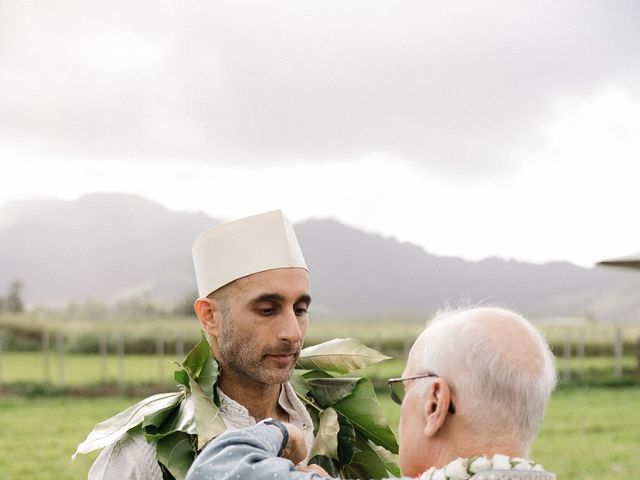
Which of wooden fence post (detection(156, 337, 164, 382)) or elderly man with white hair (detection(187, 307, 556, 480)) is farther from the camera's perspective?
wooden fence post (detection(156, 337, 164, 382))

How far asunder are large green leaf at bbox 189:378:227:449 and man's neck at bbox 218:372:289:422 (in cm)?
8

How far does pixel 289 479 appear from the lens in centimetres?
198

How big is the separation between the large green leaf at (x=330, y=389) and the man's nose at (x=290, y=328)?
50 centimetres

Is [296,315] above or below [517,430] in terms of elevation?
above

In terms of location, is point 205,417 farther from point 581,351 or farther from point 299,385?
point 581,351

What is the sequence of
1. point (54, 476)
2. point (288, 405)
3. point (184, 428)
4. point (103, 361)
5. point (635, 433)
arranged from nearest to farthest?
point (184, 428) < point (288, 405) < point (54, 476) < point (635, 433) < point (103, 361)

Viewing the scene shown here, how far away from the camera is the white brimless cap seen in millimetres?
2840

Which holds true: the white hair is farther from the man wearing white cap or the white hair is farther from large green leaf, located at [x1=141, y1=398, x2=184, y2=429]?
large green leaf, located at [x1=141, y1=398, x2=184, y2=429]

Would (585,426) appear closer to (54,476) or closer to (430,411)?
(54,476)

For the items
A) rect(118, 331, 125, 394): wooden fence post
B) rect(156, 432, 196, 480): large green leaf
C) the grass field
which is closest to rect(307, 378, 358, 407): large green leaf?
rect(156, 432, 196, 480): large green leaf

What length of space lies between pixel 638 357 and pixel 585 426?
11.0 m

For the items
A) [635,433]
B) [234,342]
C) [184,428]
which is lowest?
[635,433]

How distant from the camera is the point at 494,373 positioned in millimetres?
2010

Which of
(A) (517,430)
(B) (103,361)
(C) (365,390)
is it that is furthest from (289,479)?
(B) (103,361)
